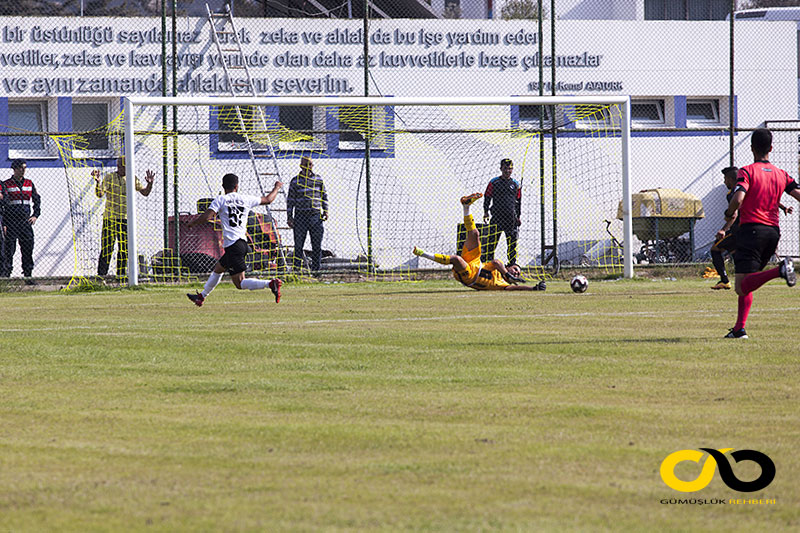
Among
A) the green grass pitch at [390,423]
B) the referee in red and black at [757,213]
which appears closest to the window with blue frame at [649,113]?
the green grass pitch at [390,423]

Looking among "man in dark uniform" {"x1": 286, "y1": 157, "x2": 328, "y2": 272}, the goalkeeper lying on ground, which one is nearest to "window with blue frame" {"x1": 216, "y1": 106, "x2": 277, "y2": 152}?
"man in dark uniform" {"x1": 286, "y1": 157, "x2": 328, "y2": 272}

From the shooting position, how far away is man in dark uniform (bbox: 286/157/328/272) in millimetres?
20875

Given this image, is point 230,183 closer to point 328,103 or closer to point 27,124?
point 328,103

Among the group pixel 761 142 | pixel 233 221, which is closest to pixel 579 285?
pixel 233 221

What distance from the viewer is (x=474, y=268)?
17.1 metres

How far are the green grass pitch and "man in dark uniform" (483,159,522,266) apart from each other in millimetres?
8477

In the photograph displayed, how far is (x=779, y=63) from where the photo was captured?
1014 inches

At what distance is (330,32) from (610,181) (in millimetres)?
6250

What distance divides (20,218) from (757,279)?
1415cm

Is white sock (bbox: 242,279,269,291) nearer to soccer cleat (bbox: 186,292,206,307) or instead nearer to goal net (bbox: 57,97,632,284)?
soccer cleat (bbox: 186,292,206,307)

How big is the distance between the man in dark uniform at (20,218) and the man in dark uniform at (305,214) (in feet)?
14.4

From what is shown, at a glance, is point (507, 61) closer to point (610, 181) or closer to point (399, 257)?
point (610, 181)

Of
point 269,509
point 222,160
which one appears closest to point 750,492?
point 269,509

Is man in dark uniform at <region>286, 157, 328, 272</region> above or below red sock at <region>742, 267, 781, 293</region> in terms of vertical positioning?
above
